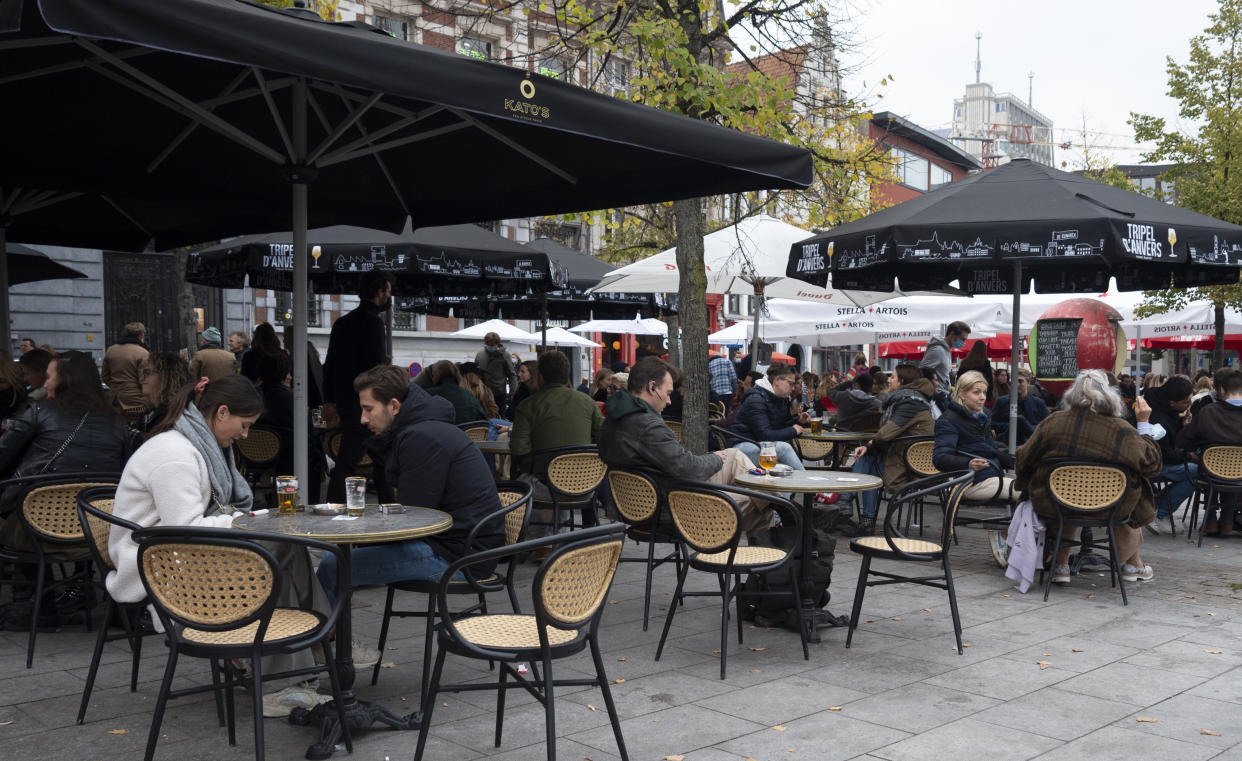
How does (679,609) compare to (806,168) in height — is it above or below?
below

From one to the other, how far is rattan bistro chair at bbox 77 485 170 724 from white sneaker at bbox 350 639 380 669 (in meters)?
0.78

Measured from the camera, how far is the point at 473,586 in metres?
4.55

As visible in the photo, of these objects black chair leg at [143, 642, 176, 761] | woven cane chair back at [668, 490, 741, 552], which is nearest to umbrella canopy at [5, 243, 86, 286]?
woven cane chair back at [668, 490, 741, 552]

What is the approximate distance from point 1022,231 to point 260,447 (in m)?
6.37

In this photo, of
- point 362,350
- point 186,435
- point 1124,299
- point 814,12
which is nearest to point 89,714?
point 186,435

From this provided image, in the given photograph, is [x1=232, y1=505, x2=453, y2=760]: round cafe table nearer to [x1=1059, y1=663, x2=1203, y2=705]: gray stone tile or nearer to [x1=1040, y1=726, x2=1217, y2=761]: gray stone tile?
[x1=1040, y1=726, x2=1217, y2=761]: gray stone tile

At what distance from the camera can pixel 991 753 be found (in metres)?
4.06

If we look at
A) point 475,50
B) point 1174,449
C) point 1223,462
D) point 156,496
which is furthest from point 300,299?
point 475,50

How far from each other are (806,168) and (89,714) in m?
4.28

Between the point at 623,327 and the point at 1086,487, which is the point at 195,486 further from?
the point at 623,327

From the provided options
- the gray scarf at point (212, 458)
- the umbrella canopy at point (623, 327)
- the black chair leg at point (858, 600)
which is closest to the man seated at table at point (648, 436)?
the black chair leg at point (858, 600)

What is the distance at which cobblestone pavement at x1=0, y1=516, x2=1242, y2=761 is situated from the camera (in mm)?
4102

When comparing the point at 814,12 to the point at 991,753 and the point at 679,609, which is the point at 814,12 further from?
the point at 991,753

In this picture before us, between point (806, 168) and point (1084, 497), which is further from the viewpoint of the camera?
point (1084, 497)
